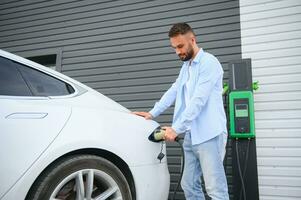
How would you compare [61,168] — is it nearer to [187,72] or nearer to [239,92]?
[187,72]

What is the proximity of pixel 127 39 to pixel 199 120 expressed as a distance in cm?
267

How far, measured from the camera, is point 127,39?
16.1 ft

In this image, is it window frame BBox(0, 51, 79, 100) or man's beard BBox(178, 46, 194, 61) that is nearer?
window frame BBox(0, 51, 79, 100)

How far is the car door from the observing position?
1770mm

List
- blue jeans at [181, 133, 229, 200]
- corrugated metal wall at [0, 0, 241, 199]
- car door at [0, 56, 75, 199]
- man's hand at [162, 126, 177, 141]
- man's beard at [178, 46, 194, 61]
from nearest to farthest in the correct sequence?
car door at [0, 56, 75, 199] → man's hand at [162, 126, 177, 141] → blue jeans at [181, 133, 229, 200] → man's beard at [178, 46, 194, 61] → corrugated metal wall at [0, 0, 241, 199]

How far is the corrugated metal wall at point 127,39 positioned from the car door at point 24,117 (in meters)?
2.54

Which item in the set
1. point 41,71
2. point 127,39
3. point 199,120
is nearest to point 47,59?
point 127,39

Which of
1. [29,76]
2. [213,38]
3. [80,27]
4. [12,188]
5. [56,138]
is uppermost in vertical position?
[80,27]

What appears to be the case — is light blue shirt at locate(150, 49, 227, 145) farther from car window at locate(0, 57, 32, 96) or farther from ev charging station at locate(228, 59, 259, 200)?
car window at locate(0, 57, 32, 96)

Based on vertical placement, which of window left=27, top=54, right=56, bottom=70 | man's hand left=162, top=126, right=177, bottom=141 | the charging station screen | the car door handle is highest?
window left=27, top=54, right=56, bottom=70

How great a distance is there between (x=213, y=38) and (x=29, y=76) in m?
2.92

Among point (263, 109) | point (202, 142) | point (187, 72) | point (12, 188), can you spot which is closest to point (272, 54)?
point (263, 109)

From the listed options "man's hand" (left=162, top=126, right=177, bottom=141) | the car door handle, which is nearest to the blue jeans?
"man's hand" (left=162, top=126, right=177, bottom=141)

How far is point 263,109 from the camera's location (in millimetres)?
3939
